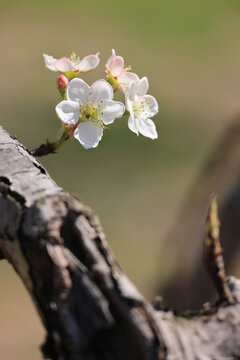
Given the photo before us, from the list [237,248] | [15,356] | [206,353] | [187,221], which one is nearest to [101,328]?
[206,353]

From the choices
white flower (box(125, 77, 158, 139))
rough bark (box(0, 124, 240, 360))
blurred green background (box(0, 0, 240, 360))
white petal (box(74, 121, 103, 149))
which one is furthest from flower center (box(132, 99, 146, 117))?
blurred green background (box(0, 0, 240, 360))

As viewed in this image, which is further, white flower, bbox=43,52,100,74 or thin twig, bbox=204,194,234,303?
white flower, bbox=43,52,100,74

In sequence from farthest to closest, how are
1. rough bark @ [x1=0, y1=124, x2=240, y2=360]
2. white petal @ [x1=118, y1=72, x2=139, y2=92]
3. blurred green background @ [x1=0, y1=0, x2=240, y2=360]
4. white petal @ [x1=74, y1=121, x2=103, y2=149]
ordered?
blurred green background @ [x1=0, y1=0, x2=240, y2=360]
white petal @ [x1=118, y1=72, x2=139, y2=92]
white petal @ [x1=74, y1=121, x2=103, y2=149]
rough bark @ [x1=0, y1=124, x2=240, y2=360]

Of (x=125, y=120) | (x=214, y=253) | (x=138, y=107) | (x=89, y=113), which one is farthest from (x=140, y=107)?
(x=125, y=120)

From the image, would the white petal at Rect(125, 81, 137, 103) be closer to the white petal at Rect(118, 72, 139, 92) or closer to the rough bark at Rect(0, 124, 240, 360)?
the white petal at Rect(118, 72, 139, 92)

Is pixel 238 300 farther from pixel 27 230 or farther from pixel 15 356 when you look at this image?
pixel 15 356

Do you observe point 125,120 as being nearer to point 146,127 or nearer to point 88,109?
point 146,127
